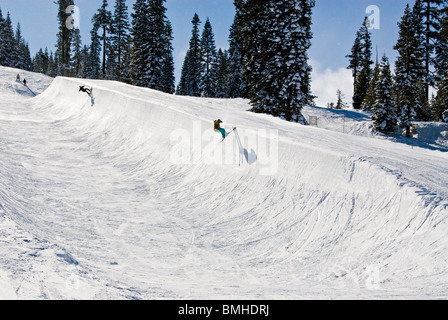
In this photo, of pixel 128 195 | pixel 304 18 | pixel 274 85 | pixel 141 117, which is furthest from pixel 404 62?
pixel 128 195

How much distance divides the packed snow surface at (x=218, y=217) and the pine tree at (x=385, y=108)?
20861 millimetres

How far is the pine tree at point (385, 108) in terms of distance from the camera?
1208 inches

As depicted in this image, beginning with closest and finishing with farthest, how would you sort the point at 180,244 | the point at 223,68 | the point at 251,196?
the point at 180,244 → the point at 251,196 → the point at 223,68

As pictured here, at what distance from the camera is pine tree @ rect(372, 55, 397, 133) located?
30672 mm

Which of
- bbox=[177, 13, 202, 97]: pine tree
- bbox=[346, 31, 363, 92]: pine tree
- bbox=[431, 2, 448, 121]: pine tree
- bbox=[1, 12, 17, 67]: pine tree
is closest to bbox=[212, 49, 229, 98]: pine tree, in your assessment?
bbox=[177, 13, 202, 97]: pine tree

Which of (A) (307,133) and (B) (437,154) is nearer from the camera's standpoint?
(B) (437,154)

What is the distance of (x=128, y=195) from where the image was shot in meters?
9.64

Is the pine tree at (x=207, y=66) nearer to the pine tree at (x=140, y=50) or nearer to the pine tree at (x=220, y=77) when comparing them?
the pine tree at (x=220, y=77)

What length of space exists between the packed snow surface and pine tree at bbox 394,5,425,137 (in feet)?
72.9

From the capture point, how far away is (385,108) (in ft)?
100

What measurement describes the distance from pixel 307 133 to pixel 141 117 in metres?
8.40

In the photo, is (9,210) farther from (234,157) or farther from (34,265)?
(234,157)

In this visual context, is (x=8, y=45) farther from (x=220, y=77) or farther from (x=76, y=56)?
(x=220, y=77)

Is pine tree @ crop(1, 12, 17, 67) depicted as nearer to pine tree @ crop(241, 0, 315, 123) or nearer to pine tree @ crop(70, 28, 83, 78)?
pine tree @ crop(70, 28, 83, 78)
